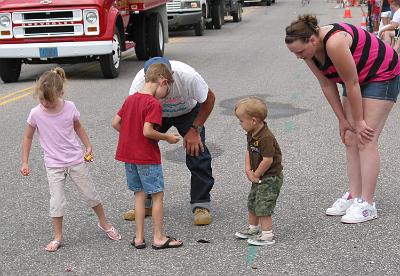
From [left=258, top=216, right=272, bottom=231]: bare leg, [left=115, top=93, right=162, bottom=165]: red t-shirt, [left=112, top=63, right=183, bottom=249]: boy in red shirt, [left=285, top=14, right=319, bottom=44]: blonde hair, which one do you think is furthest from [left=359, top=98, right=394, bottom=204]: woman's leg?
[left=115, top=93, right=162, bottom=165]: red t-shirt

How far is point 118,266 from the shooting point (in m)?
4.27

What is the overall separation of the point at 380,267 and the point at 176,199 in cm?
197

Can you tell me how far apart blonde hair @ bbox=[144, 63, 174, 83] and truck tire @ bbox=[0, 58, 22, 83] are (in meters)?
8.88

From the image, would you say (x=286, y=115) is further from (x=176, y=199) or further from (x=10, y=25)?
(x=10, y=25)

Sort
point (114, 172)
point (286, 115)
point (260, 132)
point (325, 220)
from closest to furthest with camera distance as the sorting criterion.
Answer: point (260, 132), point (325, 220), point (114, 172), point (286, 115)

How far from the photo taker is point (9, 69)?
1279cm

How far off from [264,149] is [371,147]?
95cm

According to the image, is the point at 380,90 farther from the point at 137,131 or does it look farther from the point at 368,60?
the point at 137,131

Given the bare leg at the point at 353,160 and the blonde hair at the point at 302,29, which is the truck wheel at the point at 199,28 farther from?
the blonde hair at the point at 302,29

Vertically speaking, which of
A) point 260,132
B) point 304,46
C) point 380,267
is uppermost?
point 304,46

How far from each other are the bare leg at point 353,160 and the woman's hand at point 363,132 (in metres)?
0.16

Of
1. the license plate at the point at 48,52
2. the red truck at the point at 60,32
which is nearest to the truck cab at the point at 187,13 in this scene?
the red truck at the point at 60,32

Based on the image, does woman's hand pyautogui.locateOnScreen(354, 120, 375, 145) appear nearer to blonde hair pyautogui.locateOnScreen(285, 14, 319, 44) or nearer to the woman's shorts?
blonde hair pyautogui.locateOnScreen(285, 14, 319, 44)

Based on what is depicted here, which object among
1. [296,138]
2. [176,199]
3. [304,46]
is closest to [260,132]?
[304,46]
